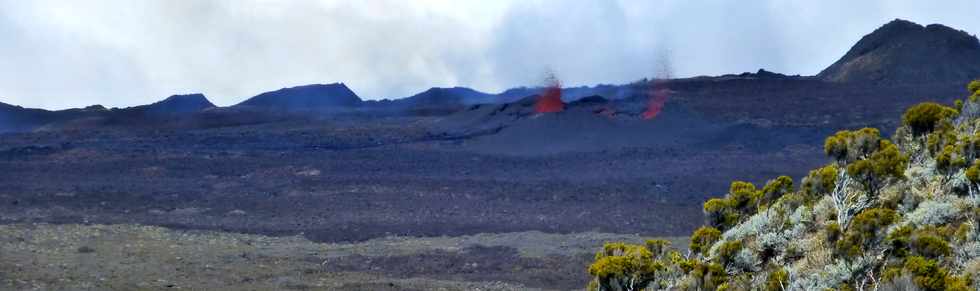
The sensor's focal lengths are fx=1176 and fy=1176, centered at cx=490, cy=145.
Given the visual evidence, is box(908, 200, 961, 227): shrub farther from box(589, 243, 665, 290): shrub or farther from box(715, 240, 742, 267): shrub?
box(589, 243, 665, 290): shrub

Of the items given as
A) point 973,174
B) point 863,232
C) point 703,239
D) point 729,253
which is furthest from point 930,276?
point 703,239

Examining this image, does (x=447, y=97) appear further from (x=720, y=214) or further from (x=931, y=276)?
(x=931, y=276)

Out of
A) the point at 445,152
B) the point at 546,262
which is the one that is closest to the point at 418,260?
the point at 546,262

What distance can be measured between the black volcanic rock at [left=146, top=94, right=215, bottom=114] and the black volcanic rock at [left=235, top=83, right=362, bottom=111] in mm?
2395

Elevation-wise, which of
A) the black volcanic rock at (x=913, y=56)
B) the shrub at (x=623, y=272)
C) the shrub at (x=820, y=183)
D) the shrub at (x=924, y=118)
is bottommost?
the shrub at (x=623, y=272)

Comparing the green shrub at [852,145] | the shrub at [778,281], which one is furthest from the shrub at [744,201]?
the shrub at [778,281]

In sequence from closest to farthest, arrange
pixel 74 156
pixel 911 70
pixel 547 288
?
pixel 547 288 < pixel 74 156 < pixel 911 70

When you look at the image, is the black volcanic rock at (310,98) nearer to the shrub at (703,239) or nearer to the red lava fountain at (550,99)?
the red lava fountain at (550,99)

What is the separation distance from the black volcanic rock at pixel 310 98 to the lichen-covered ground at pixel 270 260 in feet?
132

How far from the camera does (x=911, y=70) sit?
60875 mm

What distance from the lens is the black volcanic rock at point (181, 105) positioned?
217ft

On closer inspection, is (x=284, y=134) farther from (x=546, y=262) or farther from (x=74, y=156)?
(x=546, y=262)

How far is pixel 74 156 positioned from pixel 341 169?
34.9ft

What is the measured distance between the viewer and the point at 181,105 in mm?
68625
